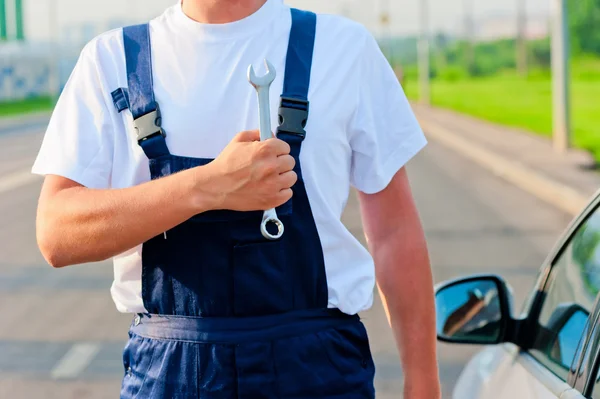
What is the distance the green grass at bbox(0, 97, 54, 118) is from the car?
52.7 metres

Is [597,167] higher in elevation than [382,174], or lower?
lower

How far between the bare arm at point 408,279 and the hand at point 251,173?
360 mm

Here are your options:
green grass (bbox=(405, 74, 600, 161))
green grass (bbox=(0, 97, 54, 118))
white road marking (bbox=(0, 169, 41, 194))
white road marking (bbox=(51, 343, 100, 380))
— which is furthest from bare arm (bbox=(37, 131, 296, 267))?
green grass (bbox=(0, 97, 54, 118))

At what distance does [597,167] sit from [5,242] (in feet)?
31.1

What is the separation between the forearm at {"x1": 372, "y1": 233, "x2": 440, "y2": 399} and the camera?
2.20m

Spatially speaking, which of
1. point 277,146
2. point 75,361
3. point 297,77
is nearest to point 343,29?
point 297,77

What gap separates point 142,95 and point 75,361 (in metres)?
5.23

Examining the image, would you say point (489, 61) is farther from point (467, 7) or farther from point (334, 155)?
point (334, 155)

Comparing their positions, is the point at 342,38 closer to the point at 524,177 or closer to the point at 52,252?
the point at 52,252

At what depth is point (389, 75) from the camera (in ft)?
6.99

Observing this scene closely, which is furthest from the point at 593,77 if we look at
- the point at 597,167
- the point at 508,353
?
the point at 508,353

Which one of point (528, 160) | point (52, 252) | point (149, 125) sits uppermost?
point (149, 125)

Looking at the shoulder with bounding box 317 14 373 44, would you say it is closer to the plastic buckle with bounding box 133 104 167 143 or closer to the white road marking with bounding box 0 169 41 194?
the plastic buckle with bounding box 133 104 167 143

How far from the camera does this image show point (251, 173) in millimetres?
1849
